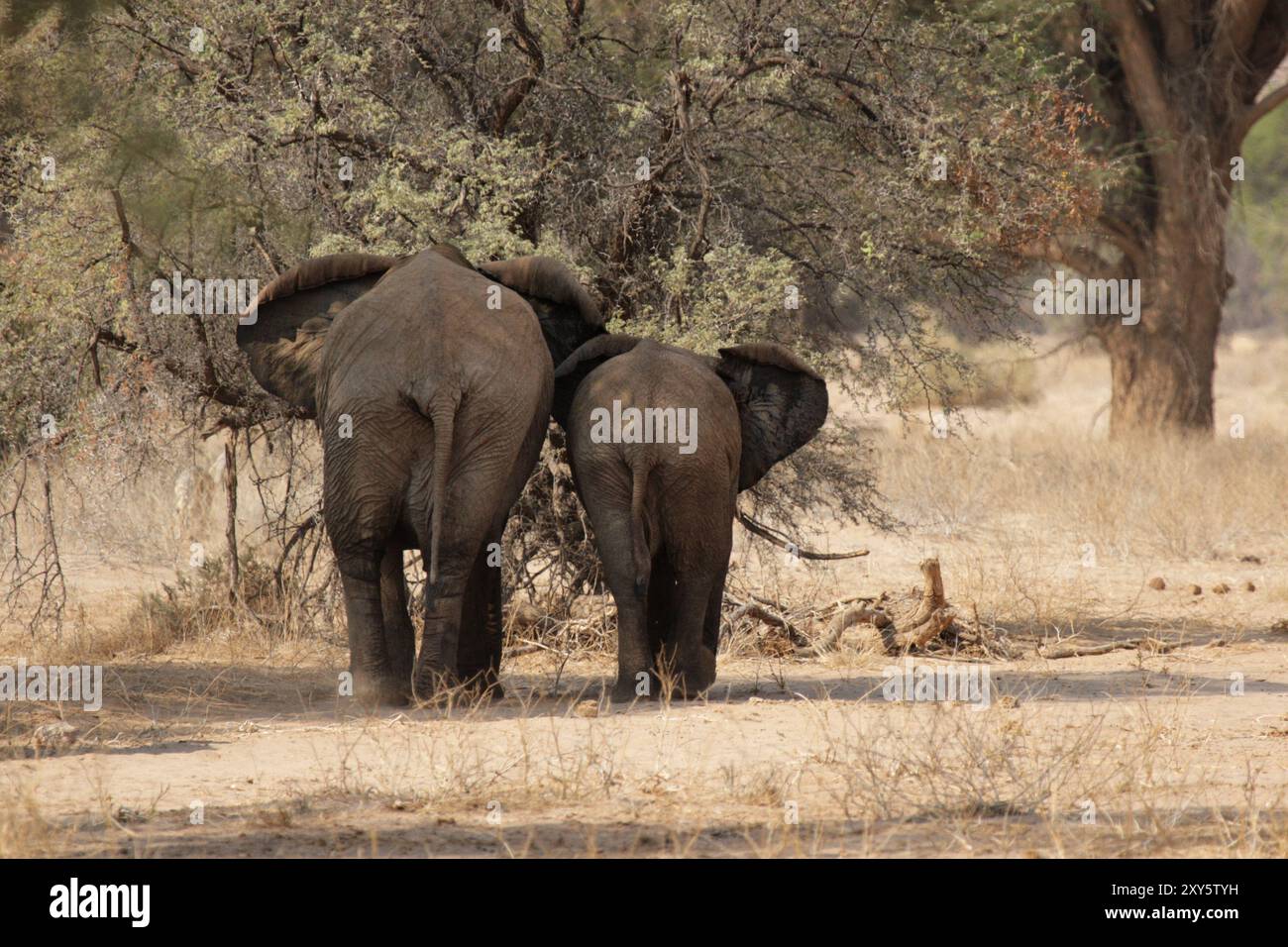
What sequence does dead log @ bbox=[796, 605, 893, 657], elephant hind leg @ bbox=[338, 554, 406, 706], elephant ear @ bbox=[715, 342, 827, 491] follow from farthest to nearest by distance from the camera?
1. dead log @ bbox=[796, 605, 893, 657]
2. elephant ear @ bbox=[715, 342, 827, 491]
3. elephant hind leg @ bbox=[338, 554, 406, 706]

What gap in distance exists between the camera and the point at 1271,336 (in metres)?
61.5

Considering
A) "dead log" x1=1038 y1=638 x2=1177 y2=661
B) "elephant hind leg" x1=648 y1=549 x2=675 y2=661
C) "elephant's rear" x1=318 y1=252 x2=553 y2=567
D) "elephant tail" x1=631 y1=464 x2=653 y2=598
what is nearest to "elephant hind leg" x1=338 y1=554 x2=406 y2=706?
"elephant's rear" x1=318 y1=252 x2=553 y2=567

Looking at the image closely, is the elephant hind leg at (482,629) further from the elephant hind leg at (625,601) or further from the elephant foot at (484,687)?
the elephant hind leg at (625,601)

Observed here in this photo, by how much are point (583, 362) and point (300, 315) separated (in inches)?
59.4

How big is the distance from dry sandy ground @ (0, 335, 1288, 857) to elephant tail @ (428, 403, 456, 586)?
2.87ft

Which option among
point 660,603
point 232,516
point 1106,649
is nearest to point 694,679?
point 660,603

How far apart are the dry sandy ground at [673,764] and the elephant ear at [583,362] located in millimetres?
1564

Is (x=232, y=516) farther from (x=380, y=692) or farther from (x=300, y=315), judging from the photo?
(x=380, y=692)

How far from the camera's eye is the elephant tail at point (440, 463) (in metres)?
7.80

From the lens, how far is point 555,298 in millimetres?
8930

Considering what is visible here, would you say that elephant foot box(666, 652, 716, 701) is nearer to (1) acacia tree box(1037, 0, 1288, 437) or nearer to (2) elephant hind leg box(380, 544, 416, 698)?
(2) elephant hind leg box(380, 544, 416, 698)

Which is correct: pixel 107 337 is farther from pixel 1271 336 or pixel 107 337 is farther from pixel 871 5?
pixel 1271 336

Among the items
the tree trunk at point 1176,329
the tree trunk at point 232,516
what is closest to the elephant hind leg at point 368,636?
the tree trunk at point 232,516

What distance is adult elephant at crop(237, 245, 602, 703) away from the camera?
26.0ft
